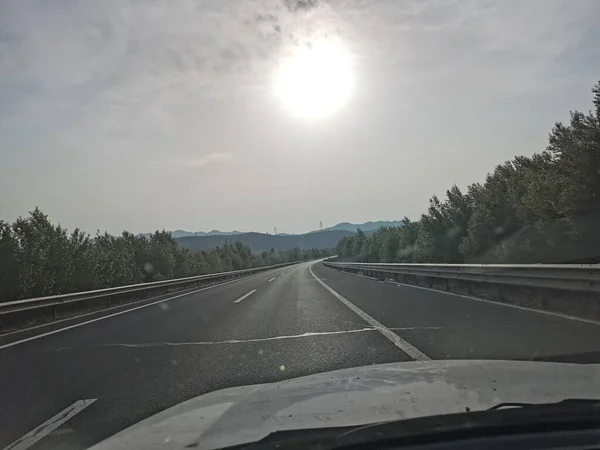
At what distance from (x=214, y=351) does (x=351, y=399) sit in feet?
15.8

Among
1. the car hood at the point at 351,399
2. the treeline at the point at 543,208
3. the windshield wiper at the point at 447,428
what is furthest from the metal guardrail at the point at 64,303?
the treeline at the point at 543,208

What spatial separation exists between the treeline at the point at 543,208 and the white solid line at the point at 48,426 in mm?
19502

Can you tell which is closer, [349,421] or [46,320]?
[349,421]

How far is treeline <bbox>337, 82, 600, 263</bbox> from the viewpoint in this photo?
69.2ft

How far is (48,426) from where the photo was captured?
461cm

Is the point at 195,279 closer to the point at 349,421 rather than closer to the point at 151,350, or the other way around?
the point at 151,350

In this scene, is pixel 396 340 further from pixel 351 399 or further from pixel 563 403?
pixel 563 403

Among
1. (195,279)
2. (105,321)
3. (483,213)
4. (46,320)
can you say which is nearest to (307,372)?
(105,321)

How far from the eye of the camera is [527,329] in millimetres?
8242

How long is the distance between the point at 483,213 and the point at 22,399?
3225 centimetres

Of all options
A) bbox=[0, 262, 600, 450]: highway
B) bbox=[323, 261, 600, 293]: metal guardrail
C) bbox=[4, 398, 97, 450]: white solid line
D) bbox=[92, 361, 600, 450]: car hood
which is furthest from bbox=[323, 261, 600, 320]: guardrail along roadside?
bbox=[4, 398, 97, 450]: white solid line

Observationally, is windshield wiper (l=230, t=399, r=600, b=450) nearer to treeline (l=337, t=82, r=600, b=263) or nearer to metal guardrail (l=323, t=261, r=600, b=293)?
metal guardrail (l=323, t=261, r=600, b=293)

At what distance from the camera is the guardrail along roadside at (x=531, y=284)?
917 cm

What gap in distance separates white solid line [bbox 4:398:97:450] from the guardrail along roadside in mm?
8028
